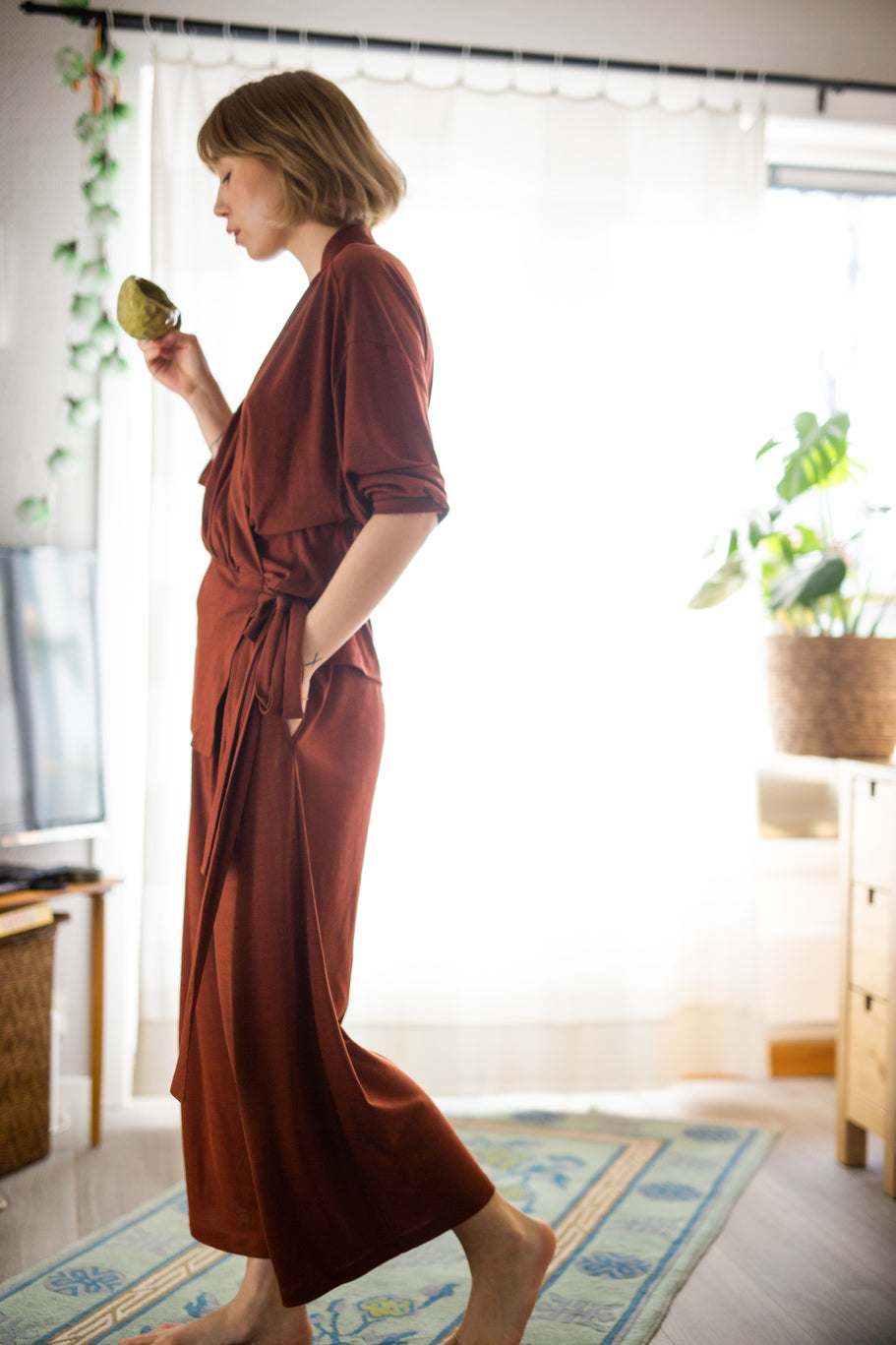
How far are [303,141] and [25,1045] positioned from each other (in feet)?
5.14

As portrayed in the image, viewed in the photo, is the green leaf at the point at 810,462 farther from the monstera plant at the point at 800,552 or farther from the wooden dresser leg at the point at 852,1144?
the wooden dresser leg at the point at 852,1144

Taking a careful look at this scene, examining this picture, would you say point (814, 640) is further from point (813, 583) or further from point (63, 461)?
point (63, 461)

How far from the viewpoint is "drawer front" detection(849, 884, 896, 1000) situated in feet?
6.57

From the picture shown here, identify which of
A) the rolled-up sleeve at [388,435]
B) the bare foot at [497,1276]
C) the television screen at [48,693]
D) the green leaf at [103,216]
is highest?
the green leaf at [103,216]

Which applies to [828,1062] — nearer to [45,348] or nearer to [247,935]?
[247,935]

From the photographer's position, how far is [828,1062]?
265cm

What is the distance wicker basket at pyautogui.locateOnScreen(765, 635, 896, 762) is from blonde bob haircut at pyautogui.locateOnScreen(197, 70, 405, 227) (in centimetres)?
142

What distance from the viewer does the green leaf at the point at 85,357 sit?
229 cm

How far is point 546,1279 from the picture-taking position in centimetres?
163

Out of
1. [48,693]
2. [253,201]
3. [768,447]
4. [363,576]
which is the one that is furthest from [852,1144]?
[253,201]

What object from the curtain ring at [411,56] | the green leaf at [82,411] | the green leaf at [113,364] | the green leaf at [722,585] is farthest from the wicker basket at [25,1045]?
the curtain ring at [411,56]

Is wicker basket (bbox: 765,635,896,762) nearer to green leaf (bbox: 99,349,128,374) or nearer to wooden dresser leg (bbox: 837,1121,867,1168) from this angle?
wooden dresser leg (bbox: 837,1121,867,1168)

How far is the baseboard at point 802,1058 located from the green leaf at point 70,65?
8.43 feet

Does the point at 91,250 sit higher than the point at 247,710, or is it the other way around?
the point at 91,250
